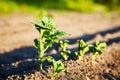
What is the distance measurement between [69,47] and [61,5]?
933cm

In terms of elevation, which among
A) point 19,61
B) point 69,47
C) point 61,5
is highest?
point 19,61

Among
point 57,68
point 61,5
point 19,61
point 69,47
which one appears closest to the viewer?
point 57,68

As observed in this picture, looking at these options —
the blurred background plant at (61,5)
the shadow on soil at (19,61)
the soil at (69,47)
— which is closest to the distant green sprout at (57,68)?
the soil at (69,47)

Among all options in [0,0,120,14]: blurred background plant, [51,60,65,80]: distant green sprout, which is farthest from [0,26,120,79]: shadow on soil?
[0,0,120,14]: blurred background plant

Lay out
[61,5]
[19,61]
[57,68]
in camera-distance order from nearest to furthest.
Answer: [57,68]
[19,61]
[61,5]

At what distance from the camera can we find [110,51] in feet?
23.5

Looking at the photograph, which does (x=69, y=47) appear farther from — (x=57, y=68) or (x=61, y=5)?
(x=61, y=5)

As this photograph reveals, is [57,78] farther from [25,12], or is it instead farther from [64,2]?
[64,2]

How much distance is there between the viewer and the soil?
5.25m

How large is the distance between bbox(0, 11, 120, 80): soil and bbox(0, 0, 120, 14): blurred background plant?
1.01 metres

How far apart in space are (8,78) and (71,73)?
1.04 metres

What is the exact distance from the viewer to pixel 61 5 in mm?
17219

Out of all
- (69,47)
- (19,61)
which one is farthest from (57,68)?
(69,47)

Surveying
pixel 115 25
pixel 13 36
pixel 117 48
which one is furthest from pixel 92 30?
pixel 117 48
